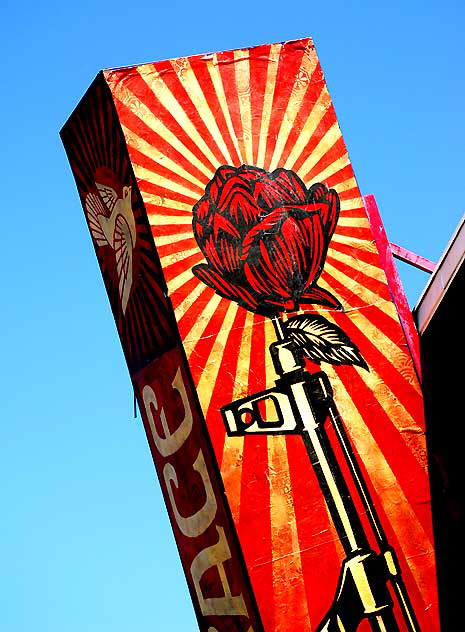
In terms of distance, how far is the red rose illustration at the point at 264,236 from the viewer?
11289mm

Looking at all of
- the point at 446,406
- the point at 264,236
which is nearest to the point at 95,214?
the point at 264,236

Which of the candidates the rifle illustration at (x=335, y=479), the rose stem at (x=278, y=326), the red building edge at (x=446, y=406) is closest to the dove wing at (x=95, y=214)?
the rose stem at (x=278, y=326)

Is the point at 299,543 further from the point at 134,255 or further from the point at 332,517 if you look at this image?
the point at 134,255

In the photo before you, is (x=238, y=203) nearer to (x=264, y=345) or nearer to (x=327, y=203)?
(x=327, y=203)

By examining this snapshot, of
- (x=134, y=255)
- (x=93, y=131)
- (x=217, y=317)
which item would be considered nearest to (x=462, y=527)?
(x=217, y=317)

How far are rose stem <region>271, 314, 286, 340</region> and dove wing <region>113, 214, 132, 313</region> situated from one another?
1.49m

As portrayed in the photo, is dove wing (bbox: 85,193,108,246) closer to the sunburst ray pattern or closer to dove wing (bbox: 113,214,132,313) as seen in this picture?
dove wing (bbox: 113,214,132,313)

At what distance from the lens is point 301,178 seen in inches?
460

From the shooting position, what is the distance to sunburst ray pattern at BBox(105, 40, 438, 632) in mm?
10672

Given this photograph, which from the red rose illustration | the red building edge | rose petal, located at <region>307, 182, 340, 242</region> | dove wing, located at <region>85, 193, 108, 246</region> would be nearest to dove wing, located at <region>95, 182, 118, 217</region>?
dove wing, located at <region>85, 193, 108, 246</region>

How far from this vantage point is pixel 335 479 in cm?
1097

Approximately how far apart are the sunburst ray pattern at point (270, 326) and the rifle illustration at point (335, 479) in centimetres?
9

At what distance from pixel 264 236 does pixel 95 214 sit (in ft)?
6.35

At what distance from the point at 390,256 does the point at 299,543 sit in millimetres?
3128
